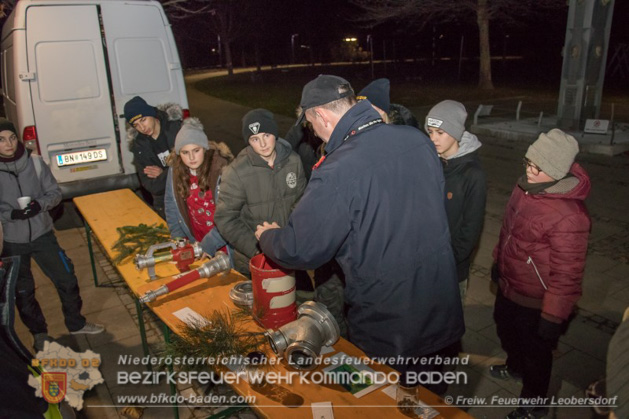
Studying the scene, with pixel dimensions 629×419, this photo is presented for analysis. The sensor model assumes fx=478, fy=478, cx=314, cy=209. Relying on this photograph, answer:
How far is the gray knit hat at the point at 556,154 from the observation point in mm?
2809

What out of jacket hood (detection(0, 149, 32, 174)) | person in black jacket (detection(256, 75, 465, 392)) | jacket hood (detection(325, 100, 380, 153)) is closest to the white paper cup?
jacket hood (detection(0, 149, 32, 174))

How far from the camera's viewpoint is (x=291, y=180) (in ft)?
12.3

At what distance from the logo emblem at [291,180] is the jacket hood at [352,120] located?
4.61 feet

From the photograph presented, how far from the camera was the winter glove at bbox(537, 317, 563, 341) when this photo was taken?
9.25 ft

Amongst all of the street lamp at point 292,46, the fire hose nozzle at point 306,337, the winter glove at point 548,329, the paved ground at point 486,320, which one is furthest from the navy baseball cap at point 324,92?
the street lamp at point 292,46

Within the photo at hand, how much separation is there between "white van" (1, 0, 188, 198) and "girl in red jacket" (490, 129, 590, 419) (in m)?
5.56

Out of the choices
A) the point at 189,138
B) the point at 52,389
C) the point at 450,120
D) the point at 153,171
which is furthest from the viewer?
the point at 153,171

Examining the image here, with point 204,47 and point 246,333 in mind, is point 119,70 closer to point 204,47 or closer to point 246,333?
point 246,333

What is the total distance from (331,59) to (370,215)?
168 feet

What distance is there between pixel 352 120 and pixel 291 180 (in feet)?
4.91

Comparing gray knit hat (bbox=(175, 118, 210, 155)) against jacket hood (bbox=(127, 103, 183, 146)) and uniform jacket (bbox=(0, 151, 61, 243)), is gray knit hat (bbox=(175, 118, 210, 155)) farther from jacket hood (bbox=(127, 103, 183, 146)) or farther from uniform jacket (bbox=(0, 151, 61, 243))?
jacket hood (bbox=(127, 103, 183, 146))

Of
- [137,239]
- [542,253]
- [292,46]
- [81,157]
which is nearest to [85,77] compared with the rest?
[81,157]

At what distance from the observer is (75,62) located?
645 cm

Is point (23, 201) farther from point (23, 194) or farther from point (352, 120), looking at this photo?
point (352, 120)
